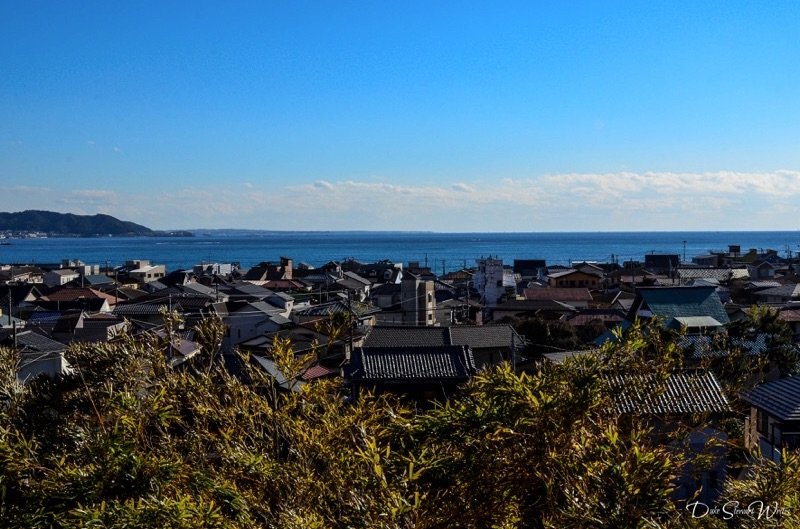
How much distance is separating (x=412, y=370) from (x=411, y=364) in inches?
7.7

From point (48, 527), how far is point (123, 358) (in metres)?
1.74

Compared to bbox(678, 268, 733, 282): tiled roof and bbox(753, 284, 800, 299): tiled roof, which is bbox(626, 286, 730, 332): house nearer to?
bbox(753, 284, 800, 299): tiled roof

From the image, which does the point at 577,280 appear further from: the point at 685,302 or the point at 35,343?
the point at 35,343

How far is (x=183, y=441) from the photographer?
5.68 meters

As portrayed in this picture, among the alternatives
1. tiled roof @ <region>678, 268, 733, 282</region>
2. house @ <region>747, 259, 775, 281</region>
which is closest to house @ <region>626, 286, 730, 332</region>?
tiled roof @ <region>678, 268, 733, 282</region>

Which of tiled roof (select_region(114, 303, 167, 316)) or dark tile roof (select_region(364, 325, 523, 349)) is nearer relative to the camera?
dark tile roof (select_region(364, 325, 523, 349))

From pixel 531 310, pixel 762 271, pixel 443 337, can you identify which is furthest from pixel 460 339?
pixel 762 271

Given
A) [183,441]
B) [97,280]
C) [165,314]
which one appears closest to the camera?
[183,441]

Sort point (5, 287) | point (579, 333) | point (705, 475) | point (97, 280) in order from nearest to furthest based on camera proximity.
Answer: point (705, 475), point (579, 333), point (5, 287), point (97, 280)

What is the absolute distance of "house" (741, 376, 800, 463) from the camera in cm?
995

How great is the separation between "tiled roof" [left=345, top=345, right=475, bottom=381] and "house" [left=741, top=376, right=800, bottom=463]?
18.1 ft

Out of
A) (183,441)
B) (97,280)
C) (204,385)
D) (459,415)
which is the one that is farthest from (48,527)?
(97,280)

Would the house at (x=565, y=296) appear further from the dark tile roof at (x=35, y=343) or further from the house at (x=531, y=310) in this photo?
the dark tile roof at (x=35, y=343)

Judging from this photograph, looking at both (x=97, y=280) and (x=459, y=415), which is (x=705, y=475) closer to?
(x=459, y=415)
